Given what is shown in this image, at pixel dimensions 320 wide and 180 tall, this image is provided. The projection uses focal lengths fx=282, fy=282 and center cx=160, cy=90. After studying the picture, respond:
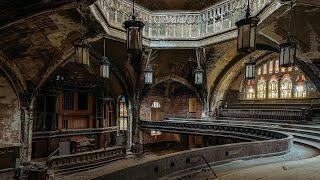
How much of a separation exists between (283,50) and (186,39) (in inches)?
336

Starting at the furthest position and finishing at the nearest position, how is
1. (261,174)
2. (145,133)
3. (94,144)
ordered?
1. (145,133)
2. (94,144)
3. (261,174)

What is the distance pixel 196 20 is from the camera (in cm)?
1597

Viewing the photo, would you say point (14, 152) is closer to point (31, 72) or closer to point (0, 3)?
point (31, 72)

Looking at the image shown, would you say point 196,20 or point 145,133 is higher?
point 196,20

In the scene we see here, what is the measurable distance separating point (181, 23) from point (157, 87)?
734cm

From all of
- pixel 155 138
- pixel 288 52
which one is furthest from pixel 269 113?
pixel 155 138

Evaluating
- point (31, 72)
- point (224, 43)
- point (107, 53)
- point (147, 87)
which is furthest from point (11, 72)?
point (224, 43)

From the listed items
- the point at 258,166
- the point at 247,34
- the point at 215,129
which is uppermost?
the point at 247,34

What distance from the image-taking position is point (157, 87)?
22.3m

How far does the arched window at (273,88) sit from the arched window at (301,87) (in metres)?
1.55

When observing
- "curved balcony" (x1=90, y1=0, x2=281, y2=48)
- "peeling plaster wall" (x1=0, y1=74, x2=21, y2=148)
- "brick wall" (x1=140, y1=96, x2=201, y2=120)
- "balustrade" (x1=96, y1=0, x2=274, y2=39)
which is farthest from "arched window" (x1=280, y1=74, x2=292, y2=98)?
"peeling plaster wall" (x1=0, y1=74, x2=21, y2=148)

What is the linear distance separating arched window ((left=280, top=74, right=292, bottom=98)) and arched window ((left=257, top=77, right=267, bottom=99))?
1412mm

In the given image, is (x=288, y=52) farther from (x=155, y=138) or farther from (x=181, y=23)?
(x=155, y=138)

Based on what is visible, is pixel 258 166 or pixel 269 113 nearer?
pixel 258 166
